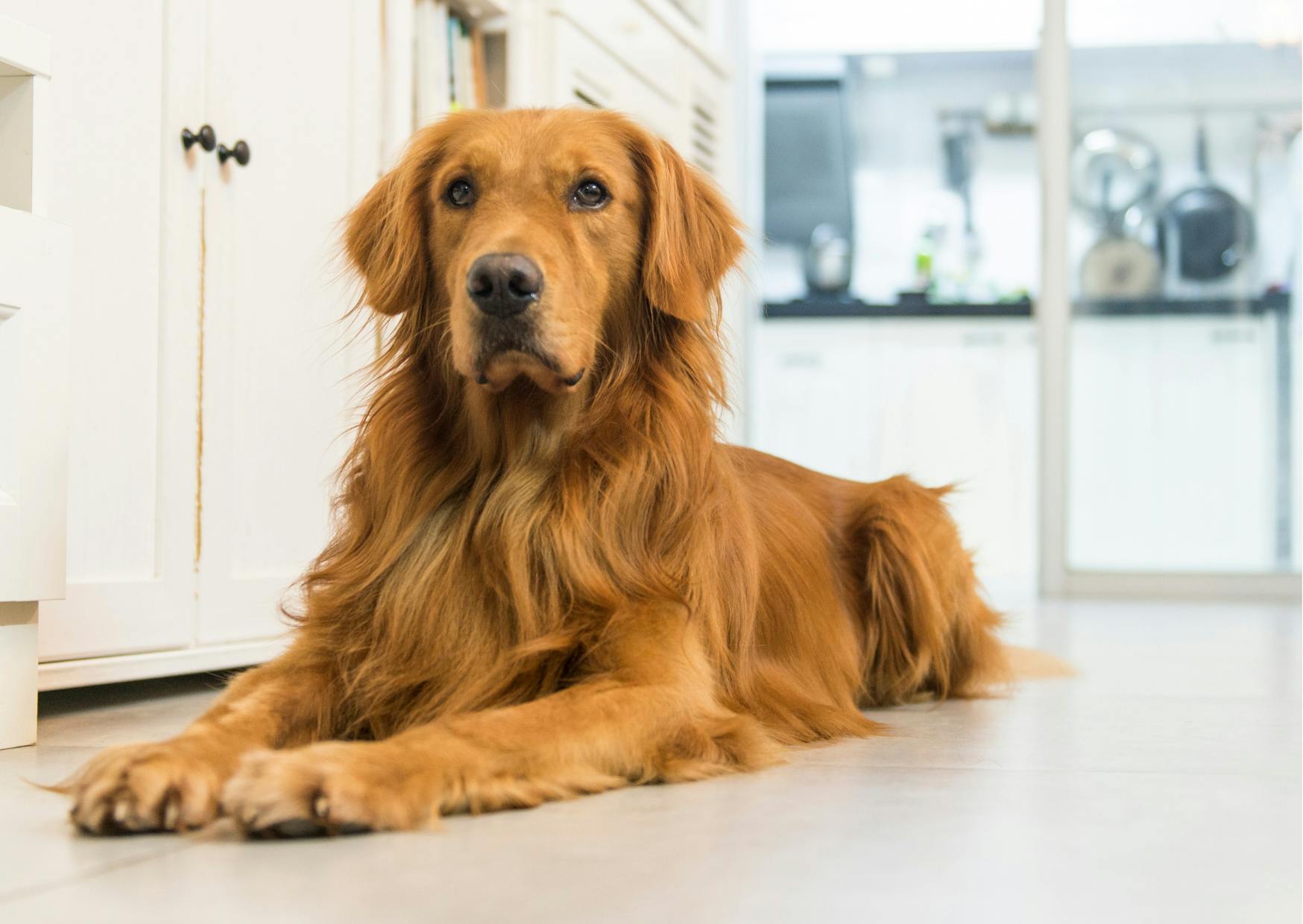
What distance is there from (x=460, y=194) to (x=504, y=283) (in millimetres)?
284

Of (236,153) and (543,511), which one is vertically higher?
(236,153)

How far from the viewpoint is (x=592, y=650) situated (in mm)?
1673

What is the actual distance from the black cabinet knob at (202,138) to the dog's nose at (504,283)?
1.18 metres

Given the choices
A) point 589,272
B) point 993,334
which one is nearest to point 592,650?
→ point 589,272

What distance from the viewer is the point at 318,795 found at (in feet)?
4.04

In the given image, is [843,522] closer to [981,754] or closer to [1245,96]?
[981,754]

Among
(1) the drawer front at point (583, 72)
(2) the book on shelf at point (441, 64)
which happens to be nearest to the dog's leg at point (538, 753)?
(2) the book on shelf at point (441, 64)


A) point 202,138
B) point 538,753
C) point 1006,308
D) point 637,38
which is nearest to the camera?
point 538,753

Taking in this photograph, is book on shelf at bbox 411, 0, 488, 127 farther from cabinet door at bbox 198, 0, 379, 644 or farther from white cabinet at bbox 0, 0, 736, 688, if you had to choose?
cabinet door at bbox 198, 0, 379, 644

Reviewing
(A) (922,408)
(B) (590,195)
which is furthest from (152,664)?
(A) (922,408)

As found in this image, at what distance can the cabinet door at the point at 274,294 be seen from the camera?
2.70m

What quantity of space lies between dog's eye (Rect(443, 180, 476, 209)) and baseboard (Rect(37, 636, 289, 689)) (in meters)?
1.00

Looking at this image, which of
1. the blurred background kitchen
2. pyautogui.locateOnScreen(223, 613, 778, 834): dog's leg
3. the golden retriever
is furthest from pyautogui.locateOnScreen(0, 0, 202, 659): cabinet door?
the blurred background kitchen

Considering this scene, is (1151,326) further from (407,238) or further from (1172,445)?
(407,238)
